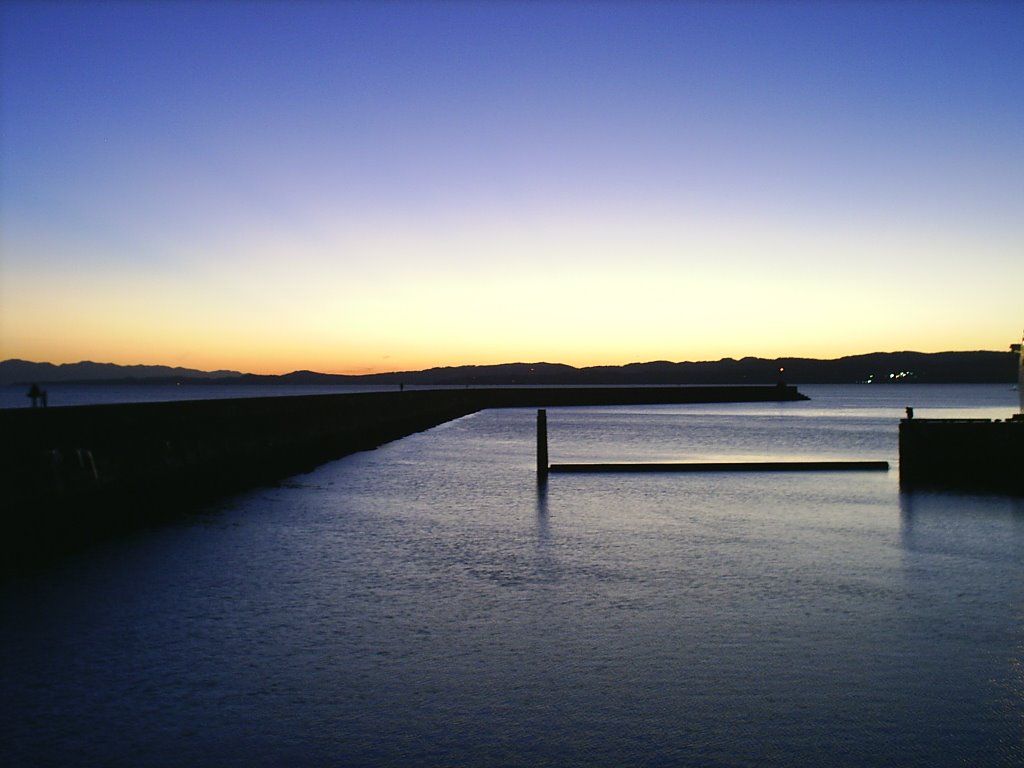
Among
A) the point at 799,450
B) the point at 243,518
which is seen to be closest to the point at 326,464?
the point at 243,518

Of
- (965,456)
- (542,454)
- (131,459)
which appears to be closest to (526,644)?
(131,459)

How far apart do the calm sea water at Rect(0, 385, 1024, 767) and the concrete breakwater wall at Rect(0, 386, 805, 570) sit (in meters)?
1.03

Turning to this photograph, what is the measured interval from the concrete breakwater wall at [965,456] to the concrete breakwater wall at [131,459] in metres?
15.9

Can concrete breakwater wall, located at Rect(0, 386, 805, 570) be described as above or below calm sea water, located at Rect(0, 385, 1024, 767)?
above

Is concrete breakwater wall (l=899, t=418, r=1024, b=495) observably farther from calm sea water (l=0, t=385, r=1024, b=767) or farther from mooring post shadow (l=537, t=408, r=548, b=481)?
mooring post shadow (l=537, t=408, r=548, b=481)

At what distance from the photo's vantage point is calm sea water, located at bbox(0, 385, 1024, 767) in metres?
5.73

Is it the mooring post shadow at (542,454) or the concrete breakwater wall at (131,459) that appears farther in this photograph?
the mooring post shadow at (542,454)

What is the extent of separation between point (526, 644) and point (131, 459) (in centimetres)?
1112

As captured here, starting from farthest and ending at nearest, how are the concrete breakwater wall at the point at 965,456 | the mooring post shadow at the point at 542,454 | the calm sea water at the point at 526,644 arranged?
the mooring post shadow at the point at 542,454 < the concrete breakwater wall at the point at 965,456 < the calm sea water at the point at 526,644

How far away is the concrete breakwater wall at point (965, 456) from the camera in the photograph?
21859mm

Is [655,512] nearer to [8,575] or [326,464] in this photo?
[8,575]

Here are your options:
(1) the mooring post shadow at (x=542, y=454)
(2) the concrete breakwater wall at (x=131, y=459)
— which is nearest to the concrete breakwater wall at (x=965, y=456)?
(1) the mooring post shadow at (x=542, y=454)

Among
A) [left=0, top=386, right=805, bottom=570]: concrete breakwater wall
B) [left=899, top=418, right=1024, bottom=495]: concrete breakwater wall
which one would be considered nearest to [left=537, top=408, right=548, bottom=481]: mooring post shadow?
[left=0, top=386, right=805, bottom=570]: concrete breakwater wall

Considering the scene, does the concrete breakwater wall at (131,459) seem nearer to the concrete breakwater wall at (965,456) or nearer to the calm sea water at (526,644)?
the calm sea water at (526,644)
